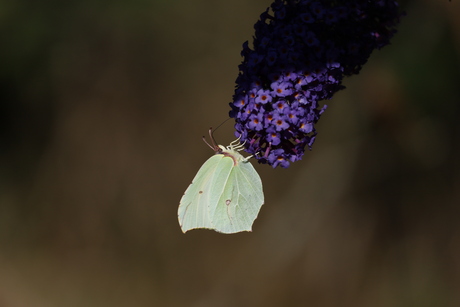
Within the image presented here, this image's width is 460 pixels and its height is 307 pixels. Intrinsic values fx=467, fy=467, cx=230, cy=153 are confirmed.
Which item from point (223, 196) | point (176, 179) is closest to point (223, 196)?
point (223, 196)

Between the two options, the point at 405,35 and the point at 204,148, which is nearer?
the point at 405,35

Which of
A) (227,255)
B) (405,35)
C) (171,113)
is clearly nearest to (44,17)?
(171,113)

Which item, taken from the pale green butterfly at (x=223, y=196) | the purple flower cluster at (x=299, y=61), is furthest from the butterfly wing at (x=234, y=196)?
the purple flower cluster at (x=299, y=61)

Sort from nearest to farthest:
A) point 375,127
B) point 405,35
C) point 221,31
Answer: point 405,35 < point 375,127 < point 221,31

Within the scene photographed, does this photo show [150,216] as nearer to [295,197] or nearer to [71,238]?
[71,238]

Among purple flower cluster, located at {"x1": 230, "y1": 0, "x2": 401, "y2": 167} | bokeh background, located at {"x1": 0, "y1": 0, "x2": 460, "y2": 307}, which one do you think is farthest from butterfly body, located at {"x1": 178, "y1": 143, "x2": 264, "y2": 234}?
bokeh background, located at {"x1": 0, "y1": 0, "x2": 460, "y2": 307}

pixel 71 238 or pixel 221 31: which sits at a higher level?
pixel 221 31

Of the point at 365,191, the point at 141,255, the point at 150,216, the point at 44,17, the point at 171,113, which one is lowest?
the point at 365,191
